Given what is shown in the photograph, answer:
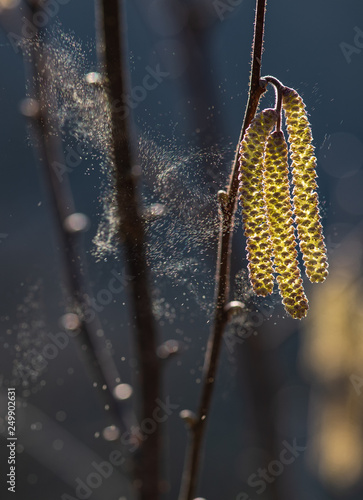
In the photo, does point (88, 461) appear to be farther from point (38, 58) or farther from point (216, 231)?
point (38, 58)

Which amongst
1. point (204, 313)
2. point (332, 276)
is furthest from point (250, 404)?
point (332, 276)
